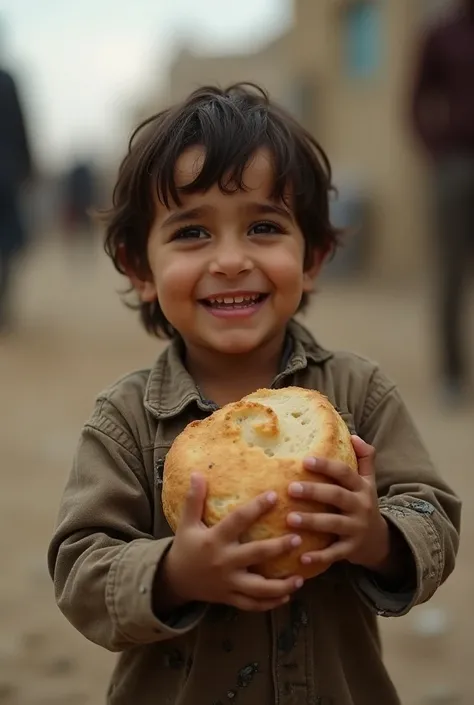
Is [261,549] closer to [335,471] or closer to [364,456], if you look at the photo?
[335,471]

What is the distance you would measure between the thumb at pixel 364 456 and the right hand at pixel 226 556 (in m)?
0.21

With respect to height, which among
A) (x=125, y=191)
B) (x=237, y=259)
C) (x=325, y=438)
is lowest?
(x=325, y=438)

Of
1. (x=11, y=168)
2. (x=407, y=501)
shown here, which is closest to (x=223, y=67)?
(x=11, y=168)

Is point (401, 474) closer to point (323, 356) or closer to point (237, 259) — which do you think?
point (323, 356)

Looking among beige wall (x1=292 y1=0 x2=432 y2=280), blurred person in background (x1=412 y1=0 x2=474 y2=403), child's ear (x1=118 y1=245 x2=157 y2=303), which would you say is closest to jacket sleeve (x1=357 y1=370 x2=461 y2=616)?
child's ear (x1=118 y1=245 x2=157 y2=303)

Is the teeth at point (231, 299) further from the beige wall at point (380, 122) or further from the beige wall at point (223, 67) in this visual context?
the beige wall at point (223, 67)

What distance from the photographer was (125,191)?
205cm

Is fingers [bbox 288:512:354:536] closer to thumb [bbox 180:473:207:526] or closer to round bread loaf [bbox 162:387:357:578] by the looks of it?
round bread loaf [bbox 162:387:357:578]

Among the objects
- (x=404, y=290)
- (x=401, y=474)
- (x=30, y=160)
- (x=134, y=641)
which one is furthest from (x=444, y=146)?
(x=404, y=290)

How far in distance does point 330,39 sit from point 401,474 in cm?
1362

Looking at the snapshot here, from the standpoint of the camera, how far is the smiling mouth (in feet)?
6.09

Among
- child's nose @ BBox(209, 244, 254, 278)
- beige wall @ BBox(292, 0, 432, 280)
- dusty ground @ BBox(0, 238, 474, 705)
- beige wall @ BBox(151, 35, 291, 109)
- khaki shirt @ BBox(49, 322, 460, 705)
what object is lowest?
dusty ground @ BBox(0, 238, 474, 705)

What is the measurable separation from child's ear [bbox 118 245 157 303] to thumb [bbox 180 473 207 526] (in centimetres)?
68

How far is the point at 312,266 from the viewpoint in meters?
2.17
